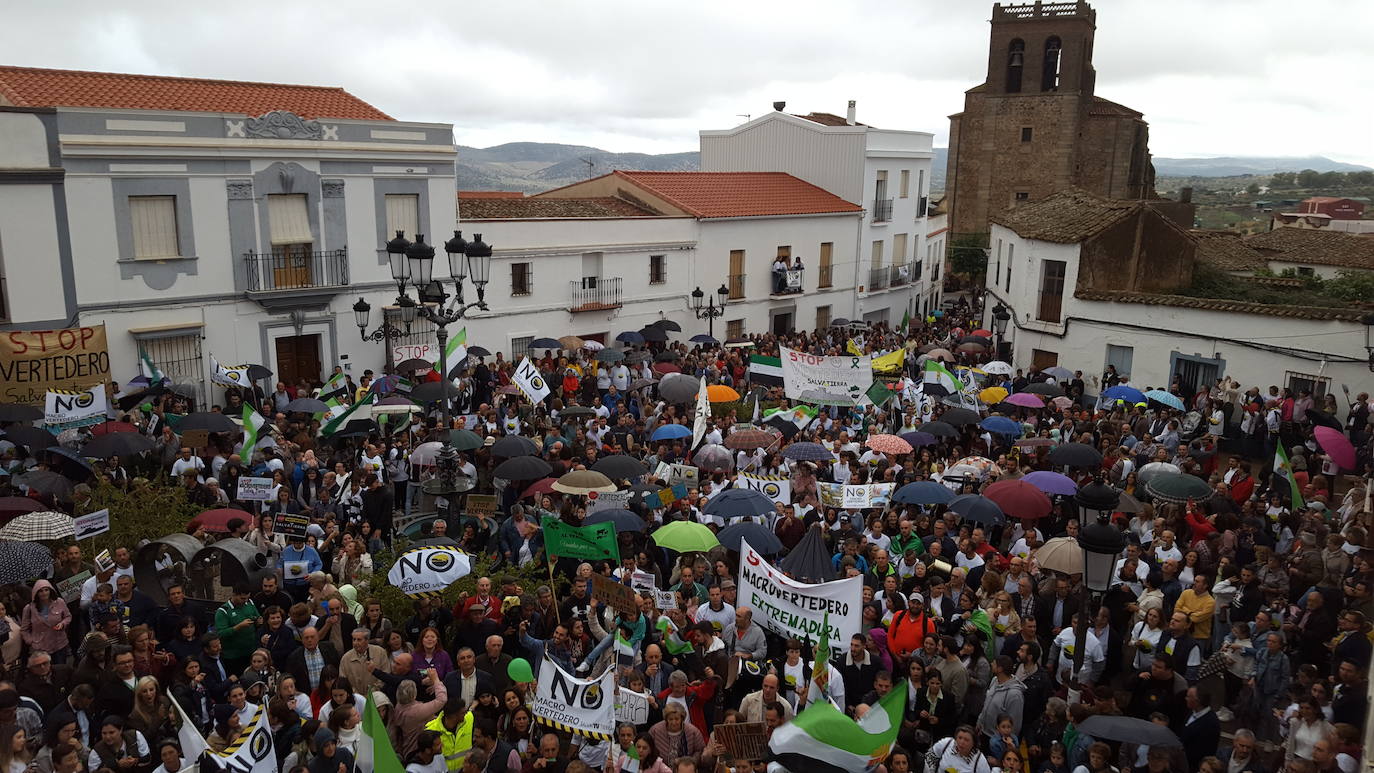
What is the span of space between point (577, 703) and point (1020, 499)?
6789 mm

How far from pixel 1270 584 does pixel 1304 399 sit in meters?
10.6

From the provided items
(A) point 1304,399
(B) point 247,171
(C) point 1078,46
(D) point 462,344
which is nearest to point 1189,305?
(A) point 1304,399

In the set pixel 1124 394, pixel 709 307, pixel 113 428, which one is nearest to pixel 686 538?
pixel 113 428

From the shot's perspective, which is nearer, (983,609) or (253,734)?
(253,734)

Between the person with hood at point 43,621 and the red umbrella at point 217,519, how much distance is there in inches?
93.5

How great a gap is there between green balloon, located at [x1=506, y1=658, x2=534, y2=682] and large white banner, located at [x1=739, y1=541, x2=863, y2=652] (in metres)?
2.34

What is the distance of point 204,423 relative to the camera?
1491 centimetres

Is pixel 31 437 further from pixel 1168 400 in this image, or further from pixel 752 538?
pixel 1168 400

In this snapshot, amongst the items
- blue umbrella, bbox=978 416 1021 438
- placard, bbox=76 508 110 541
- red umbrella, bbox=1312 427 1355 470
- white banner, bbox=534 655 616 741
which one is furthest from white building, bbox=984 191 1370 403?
placard, bbox=76 508 110 541

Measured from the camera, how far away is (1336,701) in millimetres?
7953

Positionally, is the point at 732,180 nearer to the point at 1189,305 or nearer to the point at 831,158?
the point at 831,158

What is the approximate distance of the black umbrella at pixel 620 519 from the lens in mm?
11664

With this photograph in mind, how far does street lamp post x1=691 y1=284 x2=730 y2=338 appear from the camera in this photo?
3089 cm

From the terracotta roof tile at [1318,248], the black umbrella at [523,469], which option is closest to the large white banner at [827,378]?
the black umbrella at [523,469]
